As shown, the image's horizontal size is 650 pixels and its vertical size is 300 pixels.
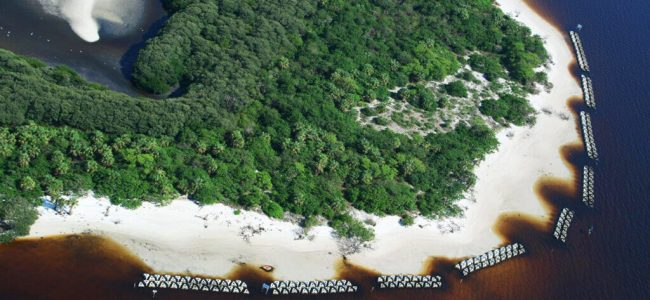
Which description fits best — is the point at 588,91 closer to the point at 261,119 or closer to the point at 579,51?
the point at 579,51

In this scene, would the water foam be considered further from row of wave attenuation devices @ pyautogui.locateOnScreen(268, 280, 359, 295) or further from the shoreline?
row of wave attenuation devices @ pyautogui.locateOnScreen(268, 280, 359, 295)

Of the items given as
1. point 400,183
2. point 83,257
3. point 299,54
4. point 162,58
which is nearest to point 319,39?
point 299,54

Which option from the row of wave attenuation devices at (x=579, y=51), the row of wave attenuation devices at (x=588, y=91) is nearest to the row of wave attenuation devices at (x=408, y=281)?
the row of wave attenuation devices at (x=588, y=91)

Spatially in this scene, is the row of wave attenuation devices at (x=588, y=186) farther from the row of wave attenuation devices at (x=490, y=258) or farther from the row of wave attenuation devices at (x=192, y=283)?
the row of wave attenuation devices at (x=192, y=283)

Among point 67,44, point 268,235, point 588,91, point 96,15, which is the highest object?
point 96,15

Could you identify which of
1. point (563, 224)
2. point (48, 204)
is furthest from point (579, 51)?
point (48, 204)

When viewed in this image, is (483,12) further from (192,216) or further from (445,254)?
(192,216)

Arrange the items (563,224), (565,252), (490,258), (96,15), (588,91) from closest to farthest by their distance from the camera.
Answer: (490,258), (565,252), (563,224), (96,15), (588,91)
